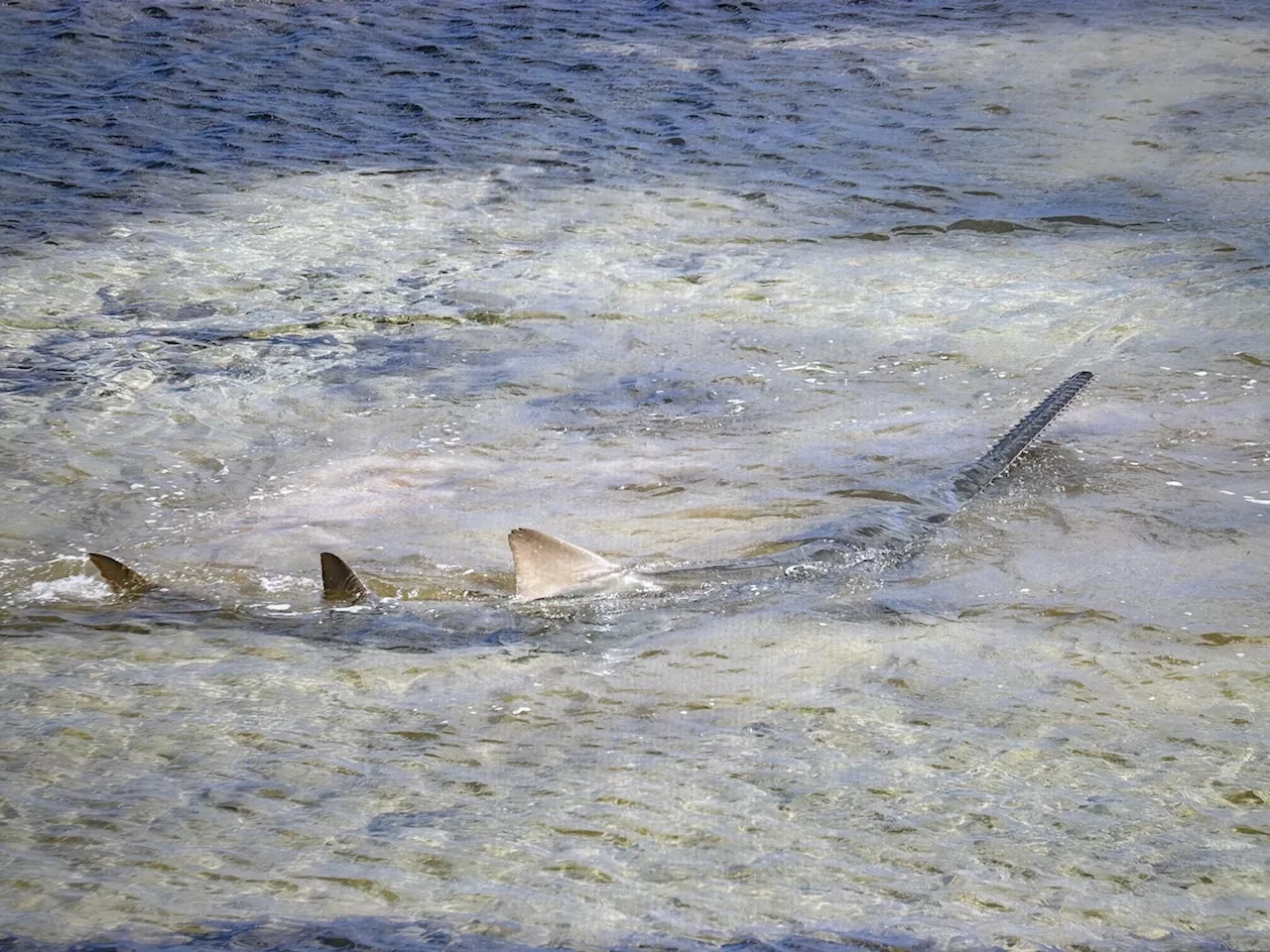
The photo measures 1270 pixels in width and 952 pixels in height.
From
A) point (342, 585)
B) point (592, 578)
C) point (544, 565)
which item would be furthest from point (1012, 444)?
point (342, 585)

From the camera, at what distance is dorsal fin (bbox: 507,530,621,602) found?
150 inches

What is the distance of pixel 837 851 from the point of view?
2.71 metres

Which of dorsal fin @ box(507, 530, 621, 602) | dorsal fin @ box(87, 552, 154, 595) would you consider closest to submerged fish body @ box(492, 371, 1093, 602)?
dorsal fin @ box(507, 530, 621, 602)

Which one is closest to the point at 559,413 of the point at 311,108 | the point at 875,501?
the point at 875,501

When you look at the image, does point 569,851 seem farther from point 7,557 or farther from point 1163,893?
point 7,557

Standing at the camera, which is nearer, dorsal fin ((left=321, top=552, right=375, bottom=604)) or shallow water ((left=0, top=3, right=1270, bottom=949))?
shallow water ((left=0, top=3, right=1270, bottom=949))

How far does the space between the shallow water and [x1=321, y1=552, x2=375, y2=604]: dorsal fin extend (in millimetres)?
89

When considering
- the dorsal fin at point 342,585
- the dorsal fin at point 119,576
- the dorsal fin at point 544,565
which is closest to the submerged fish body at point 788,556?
the dorsal fin at point 544,565

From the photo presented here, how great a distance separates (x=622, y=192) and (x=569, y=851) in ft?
17.5

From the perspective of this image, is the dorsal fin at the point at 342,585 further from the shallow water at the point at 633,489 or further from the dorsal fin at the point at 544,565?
the dorsal fin at the point at 544,565

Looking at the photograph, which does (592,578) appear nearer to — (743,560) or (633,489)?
(743,560)

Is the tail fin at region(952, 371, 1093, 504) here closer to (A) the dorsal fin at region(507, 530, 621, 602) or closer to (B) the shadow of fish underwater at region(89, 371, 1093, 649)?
(B) the shadow of fish underwater at region(89, 371, 1093, 649)

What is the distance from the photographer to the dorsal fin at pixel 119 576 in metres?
3.91

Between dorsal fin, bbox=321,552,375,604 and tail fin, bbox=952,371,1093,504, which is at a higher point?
tail fin, bbox=952,371,1093,504
